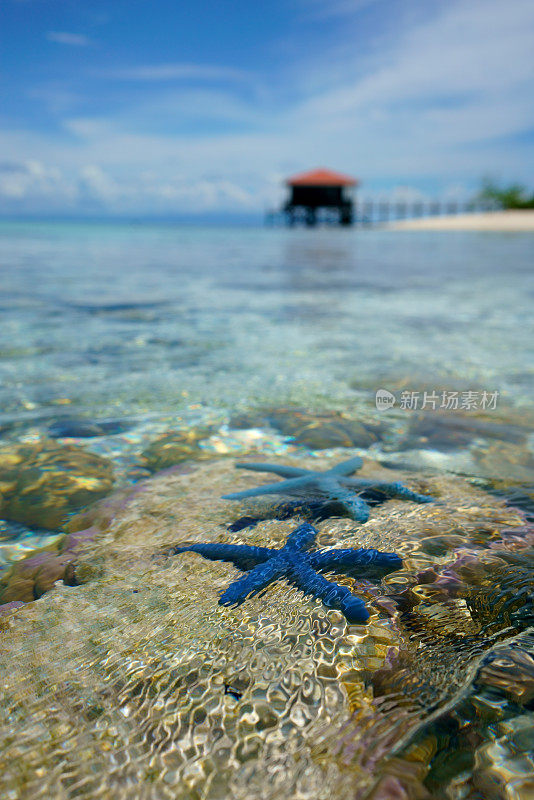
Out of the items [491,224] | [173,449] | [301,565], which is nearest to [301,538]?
[301,565]

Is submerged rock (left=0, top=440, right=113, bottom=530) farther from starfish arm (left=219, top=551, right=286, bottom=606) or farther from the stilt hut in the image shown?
the stilt hut

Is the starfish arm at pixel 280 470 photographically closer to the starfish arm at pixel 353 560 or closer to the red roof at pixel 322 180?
the starfish arm at pixel 353 560

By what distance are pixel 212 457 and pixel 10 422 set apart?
5.48ft

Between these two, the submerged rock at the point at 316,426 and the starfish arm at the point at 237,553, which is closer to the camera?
the starfish arm at the point at 237,553

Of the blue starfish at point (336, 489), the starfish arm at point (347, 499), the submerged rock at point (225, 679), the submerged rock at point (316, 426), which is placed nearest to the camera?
the submerged rock at point (225, 679)

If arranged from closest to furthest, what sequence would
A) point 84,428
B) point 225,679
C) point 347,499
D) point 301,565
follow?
1. point 225,679
2. point 301,565
3. point 347,499
4. point 84,428

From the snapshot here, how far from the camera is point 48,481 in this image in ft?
10.0

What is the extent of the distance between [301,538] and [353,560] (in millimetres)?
247

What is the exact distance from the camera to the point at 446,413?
13.9 ft

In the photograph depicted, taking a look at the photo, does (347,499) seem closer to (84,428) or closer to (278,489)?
(278,489)

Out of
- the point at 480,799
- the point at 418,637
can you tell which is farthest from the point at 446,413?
the point at 480,799

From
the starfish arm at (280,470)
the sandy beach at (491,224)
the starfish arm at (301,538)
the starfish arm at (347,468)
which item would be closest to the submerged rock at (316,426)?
the starfish arm at (347,468)

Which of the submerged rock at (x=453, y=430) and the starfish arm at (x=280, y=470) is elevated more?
the starfish arm at (x=280, y=470)

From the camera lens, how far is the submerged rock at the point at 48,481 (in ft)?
9.04
